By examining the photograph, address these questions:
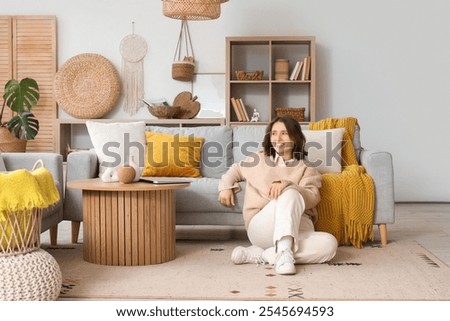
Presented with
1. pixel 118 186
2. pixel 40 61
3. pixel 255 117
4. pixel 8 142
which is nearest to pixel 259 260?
pixel 118 186

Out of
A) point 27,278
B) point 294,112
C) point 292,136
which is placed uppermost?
point 294,112

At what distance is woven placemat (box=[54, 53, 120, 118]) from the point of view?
21.0ft

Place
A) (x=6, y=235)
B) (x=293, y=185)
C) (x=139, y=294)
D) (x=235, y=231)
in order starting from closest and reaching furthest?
(x=6, y=235)
(x=139, y=294)
(x=293, y=185)
(x=235, y=231)

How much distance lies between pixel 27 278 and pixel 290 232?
4.33 feet

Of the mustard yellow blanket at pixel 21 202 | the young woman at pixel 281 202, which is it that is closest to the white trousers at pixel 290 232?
the young woman at pixel 281 202

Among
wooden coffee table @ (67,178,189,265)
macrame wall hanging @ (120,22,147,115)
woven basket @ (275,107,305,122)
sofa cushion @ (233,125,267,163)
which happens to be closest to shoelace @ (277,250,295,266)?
wooden coffee table @ (67,178,189,265)

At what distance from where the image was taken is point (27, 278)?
2.66 metres

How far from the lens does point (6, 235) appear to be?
2.69 metres

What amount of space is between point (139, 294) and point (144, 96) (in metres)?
3.84

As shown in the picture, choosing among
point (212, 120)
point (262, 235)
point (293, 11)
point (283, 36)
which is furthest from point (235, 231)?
point (293, 11)

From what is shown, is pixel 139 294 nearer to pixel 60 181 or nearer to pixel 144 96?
pixel 60 181

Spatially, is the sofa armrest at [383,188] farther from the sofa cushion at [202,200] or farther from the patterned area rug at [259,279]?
the sofa cushion at [202,200]

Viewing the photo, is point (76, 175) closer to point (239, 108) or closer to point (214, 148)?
point (214, 148)

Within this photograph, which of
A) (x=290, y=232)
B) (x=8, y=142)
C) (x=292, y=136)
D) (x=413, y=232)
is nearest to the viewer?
(x=290, y=232)
